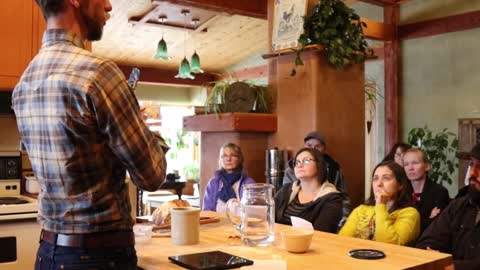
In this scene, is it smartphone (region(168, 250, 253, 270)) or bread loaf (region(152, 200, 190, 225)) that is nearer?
smartphone (region(168, 250, 253, 270))

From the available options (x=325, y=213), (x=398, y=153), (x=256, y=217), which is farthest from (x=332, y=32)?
(x=256, y=217)

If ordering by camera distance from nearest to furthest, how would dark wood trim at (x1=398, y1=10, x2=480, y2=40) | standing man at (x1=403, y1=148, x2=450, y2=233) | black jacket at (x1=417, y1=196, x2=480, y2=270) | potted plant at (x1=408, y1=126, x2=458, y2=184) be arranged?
black jacket at (x1=417, y1=196, x2=480, y2=270), standing man at (x1=403, y1=148, x2=450, y2=233), dark wood trim at (x1=398, y1=10, x2=480, y2=40), potted plant at (x1=408, y1=126, x2=458, y2=184)

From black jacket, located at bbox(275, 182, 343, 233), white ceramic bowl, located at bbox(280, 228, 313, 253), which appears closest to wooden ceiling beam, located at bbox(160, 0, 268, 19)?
black jacket, located at bbox(275, 182, 343, 233)

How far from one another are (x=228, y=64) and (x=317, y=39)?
5.45 m

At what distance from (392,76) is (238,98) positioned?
296 centimetres

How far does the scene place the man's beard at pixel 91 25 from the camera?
4.20 feet

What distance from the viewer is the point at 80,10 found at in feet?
4.19

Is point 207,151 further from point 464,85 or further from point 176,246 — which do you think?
point 464,85

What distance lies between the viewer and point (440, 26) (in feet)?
18.5

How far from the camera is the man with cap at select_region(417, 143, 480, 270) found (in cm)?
233

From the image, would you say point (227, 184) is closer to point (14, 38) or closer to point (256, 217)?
point (14, 38)

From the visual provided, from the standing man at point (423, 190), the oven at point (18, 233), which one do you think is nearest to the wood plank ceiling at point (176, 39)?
the standing man at point (423, 190)

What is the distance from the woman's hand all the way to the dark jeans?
61.6 inches

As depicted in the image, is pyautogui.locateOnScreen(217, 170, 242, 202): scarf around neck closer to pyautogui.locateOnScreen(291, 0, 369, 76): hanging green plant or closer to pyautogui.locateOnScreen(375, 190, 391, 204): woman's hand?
pyautogui.locateOnScreen(291, 0, 369, 76): hanging green plant
